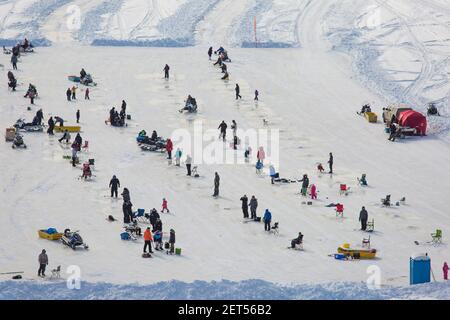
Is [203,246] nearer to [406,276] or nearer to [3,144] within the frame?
[406,276]

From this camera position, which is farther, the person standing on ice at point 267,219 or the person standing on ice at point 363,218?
the person standing on ice at point 363,218

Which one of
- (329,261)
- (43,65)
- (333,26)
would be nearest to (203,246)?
(329,261)

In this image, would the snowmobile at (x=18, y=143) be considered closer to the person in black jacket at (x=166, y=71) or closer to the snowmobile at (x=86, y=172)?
the snowmobile at (x=86, y=172)

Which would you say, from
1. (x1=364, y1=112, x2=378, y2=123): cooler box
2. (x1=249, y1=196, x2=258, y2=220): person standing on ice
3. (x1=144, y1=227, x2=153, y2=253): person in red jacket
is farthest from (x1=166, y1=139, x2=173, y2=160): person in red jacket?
(x1=144, y1=227, x2=153, y2=253): person in red jacket

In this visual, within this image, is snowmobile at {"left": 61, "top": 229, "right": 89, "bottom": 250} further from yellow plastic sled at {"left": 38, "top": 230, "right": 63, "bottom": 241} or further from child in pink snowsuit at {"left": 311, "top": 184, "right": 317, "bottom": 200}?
child in pink snowsuit at {"left": 311, "top": 184, "right": 317, "bottom": 200}

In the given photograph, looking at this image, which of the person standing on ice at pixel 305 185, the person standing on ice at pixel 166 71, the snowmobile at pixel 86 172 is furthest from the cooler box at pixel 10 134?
the person standing on ice at pixel 305 185

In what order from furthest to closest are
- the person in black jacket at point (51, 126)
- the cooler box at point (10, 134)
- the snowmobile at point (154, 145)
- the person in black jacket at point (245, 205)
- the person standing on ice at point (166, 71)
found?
the person standing on ice at point (166, 71), the person in black jacket at point (51, 126), the cooler box at point (10, 134), the snowmobile at point (154, 145), the person in black jacket at point (245, 205)
